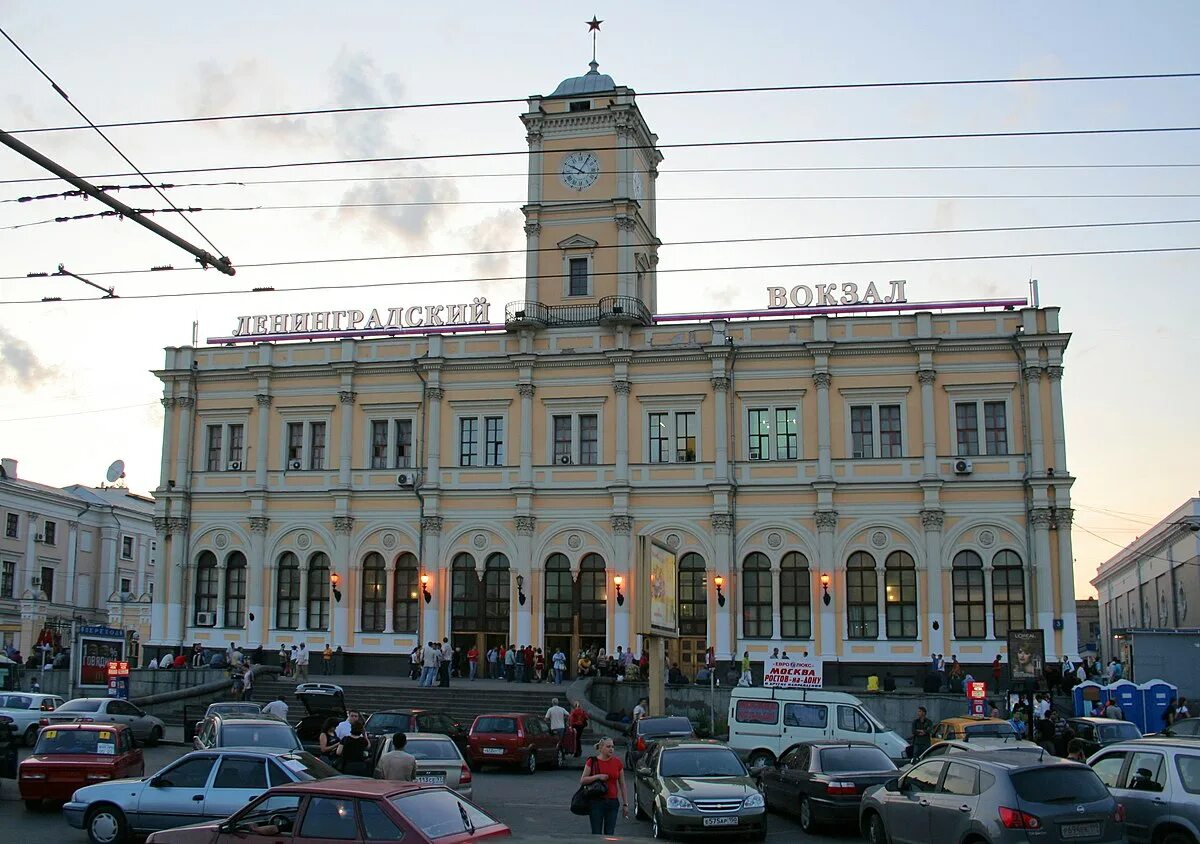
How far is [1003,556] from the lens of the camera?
45.5m

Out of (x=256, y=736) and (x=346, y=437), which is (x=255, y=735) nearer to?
(x=256, y=736)

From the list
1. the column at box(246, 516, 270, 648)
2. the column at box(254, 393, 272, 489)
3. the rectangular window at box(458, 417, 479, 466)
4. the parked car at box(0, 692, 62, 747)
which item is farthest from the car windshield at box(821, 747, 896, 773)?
the column at box(254, 393, 272, 489)

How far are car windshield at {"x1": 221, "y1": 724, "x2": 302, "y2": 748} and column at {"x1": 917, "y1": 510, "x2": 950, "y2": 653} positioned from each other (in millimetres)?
29284

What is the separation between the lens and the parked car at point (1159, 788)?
1526cm

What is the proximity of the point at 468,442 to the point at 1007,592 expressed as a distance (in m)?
22.2

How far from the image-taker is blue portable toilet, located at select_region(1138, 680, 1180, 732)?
31922mm

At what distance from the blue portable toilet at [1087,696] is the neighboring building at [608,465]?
9022 millimetres

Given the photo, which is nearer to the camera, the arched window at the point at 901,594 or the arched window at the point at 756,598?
the arched window at the point at 901,594

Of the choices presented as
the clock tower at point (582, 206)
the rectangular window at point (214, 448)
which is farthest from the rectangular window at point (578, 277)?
the rectangular window at point (214, 448)

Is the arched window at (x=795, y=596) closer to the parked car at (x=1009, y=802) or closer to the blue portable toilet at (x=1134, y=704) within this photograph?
the blue portable toilet at (x=1134, y=704)

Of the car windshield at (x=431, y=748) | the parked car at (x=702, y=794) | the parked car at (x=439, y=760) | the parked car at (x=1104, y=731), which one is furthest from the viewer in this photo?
the parked car at (x=1104, y=731)

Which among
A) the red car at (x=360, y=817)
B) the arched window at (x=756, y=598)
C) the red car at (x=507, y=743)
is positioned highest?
the arched window at (x=756, y=598)

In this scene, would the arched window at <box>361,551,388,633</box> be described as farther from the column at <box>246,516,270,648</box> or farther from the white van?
the white van

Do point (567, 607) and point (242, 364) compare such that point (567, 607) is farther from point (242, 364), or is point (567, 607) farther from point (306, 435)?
point (242, 364)
